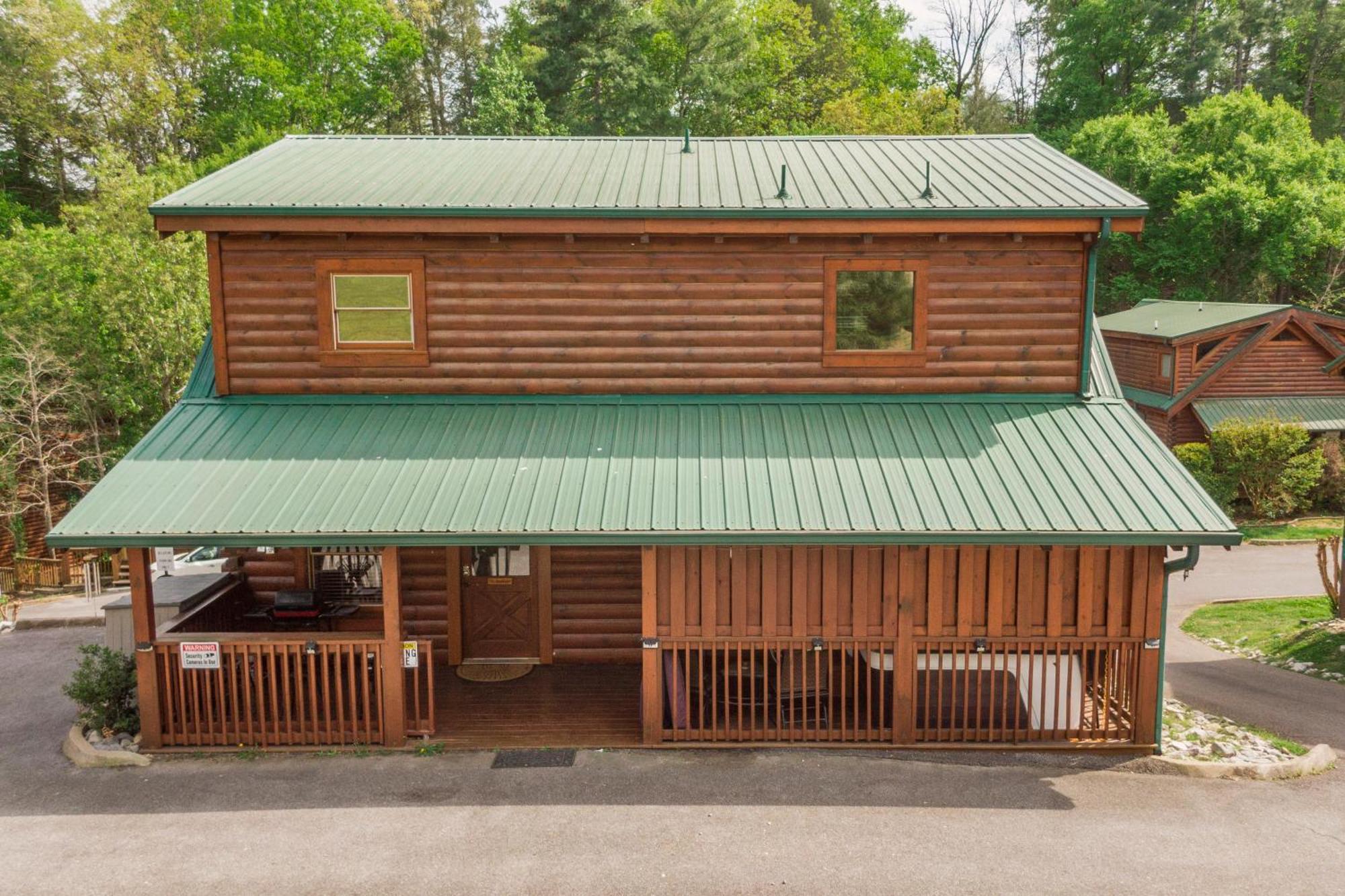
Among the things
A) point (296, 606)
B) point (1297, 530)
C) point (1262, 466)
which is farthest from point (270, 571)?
point (1297, 530)

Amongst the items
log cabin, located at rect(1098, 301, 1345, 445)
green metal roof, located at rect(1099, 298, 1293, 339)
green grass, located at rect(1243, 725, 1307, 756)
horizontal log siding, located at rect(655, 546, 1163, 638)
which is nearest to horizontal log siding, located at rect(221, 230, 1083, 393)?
horizontal log siding, located at rect(655, 546, 1163, 638)

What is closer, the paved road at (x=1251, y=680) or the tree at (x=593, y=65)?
the paved road at (x=1251, y=680)

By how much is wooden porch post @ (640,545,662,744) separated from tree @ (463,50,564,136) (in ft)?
98.2

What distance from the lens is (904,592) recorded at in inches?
407

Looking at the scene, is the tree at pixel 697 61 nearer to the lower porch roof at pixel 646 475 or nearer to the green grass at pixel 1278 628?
the green grass at pixel 1278 628

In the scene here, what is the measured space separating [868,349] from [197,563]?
1352 centimetres

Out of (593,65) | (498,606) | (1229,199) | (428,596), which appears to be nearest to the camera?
(428,596)

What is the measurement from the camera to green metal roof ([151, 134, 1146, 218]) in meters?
11.3

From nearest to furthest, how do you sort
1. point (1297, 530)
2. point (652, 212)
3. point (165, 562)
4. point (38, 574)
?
point (652, 212) → point (165, 562) → point (38, 574) → point (1297, 530)

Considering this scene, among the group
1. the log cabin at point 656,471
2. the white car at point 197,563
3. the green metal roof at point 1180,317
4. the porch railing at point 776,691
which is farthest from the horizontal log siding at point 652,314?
the green metal roof at point 1180,317

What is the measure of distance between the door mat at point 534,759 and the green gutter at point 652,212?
20.3 ft

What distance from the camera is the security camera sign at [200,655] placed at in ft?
33.3

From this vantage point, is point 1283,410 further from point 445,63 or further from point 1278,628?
point 445,63

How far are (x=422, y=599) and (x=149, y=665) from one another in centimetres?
358
